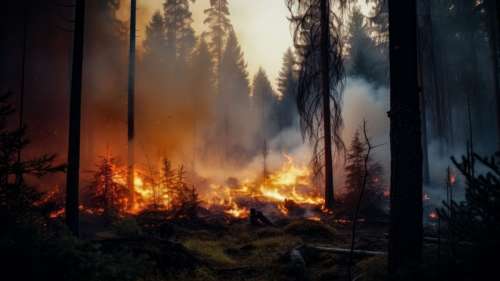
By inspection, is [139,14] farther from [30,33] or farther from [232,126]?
[232,126]

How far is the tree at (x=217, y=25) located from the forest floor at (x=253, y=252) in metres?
31.4

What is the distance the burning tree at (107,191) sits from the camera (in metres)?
15.0

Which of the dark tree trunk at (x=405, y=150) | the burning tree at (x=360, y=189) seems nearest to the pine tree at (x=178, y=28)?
the burning tree at (x=360, y=189)

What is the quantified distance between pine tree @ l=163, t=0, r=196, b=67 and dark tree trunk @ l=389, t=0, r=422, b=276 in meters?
34.4

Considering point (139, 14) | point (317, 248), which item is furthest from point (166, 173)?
point (139, 14)

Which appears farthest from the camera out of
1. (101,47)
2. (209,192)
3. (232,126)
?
(232,126)

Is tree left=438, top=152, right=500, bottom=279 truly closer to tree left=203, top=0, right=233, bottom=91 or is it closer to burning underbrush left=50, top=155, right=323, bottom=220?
burning underbrush left=50, top=155, right=323, bottom=220

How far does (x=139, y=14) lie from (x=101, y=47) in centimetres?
672

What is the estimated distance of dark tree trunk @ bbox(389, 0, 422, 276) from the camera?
455cm

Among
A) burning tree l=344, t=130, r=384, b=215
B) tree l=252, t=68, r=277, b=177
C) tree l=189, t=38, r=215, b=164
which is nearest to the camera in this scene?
burning tree l=344, t=130, r=384, b=215

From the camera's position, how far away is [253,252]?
8.90m

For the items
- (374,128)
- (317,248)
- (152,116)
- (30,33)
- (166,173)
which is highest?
(30,33)

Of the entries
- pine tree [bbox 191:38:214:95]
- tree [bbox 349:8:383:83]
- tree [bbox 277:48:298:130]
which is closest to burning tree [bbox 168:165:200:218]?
pine tree [bbox 191:38:214:95]

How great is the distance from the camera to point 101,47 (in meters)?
23.4
